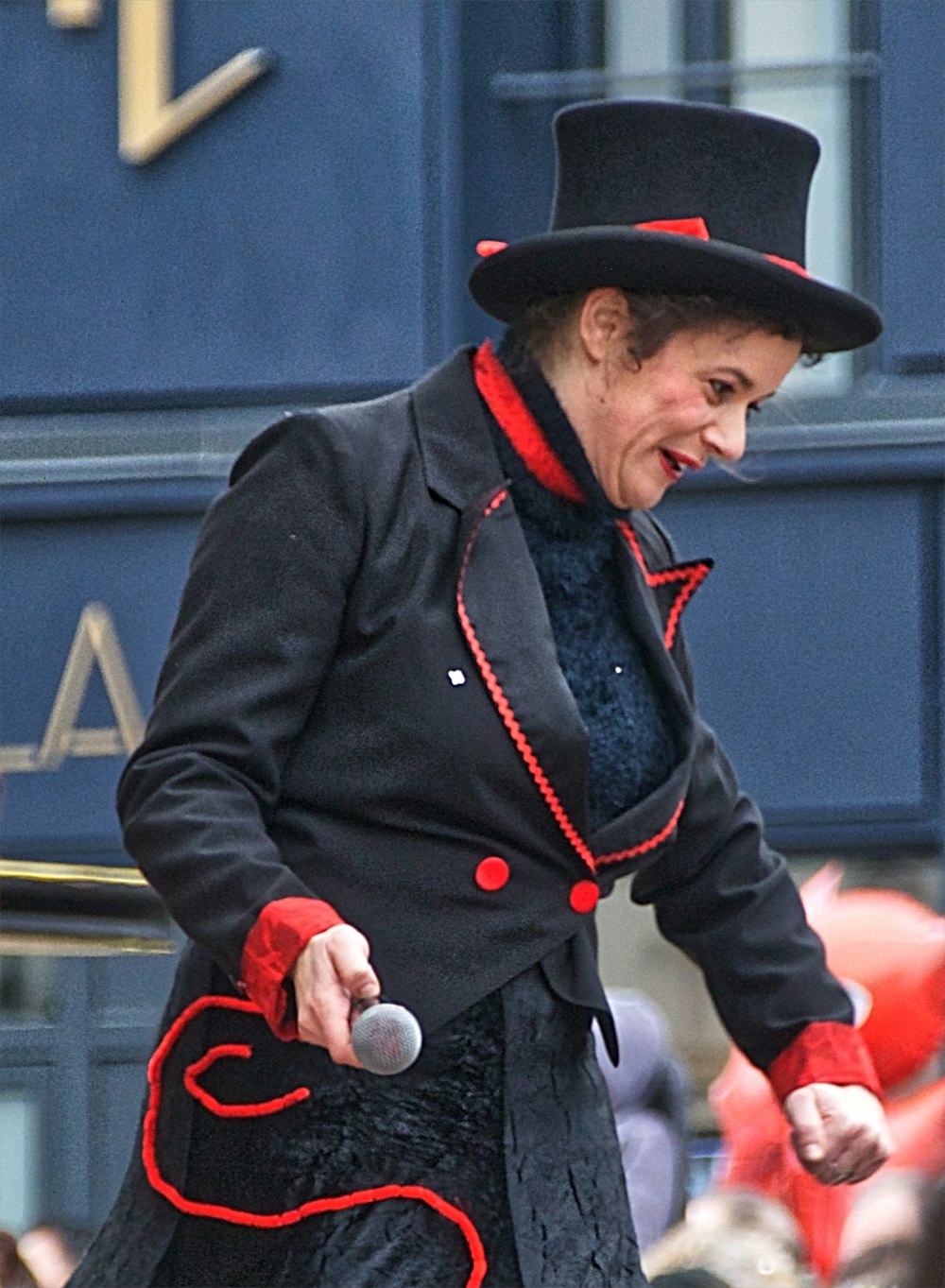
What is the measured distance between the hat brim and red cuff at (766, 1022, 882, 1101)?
665 millimetres

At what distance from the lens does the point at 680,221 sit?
2.52 meters

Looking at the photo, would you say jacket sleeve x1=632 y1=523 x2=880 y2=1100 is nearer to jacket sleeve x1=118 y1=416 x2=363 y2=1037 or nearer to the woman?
the woman

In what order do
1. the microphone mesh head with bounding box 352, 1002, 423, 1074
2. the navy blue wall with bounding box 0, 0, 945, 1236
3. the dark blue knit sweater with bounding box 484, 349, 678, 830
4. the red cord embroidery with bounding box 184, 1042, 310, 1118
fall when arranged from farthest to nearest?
the navy blue wall with bounding box 0, 0, 945, 1236 → the dark blue knit sweater with bounding box 484, 349, 678, 830 → the red cord embroidery with bounding box 184, 1042, 310, 1118 → the microphone mesh head with bounding box 352, 1002, 423, 1074

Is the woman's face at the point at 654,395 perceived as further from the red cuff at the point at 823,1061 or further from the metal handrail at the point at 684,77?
the metal handrail at the point at 684,77

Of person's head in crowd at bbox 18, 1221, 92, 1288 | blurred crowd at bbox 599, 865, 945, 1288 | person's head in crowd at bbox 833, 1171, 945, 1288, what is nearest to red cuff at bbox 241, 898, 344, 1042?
blurred crowd at bbox 599, 865, 945, 1288

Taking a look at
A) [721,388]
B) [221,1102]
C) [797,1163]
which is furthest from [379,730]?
[797,1163]

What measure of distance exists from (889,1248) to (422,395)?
9.00ft

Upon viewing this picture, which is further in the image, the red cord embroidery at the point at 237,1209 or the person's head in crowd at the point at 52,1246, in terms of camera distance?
the person's head in crowd at the point at 52,1246

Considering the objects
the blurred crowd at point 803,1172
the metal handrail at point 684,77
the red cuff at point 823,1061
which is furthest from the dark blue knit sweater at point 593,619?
the metal handrail at point 684,77

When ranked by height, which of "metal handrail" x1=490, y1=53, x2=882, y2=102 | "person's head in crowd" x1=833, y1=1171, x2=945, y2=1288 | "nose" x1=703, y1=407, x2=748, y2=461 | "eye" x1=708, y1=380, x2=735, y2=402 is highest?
"metal handrail" x1=490, y1=53, x2=882, y2=102

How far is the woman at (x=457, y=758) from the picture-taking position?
90.5 inches

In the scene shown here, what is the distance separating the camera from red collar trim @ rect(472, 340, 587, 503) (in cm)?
250

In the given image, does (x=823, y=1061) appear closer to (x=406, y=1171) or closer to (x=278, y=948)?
(x=406, y=1171)

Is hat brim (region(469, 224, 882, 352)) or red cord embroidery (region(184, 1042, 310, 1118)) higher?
hat brim (region(469, 224, 882, 352))
